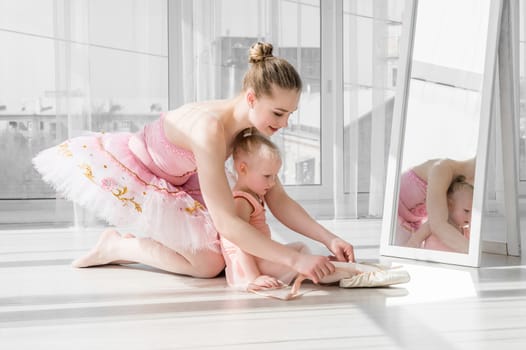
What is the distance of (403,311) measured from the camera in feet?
6.13

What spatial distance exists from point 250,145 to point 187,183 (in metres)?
0.36

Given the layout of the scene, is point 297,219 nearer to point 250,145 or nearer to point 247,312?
point 250,145

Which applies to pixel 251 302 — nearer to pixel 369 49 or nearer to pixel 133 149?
pixel 133 149

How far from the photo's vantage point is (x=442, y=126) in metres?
2.67

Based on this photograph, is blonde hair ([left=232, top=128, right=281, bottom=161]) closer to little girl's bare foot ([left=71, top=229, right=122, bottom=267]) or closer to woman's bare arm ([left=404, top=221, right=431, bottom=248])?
little girl's bare foot ([left=71, top=229, right=122, bottom=267])

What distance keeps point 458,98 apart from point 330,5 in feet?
5.92

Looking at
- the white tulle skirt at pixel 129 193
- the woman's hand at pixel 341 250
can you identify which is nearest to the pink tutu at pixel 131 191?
the white tulle skirt at pixel 129 193

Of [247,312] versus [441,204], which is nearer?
[247,312]

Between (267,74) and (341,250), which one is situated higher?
(267,74)

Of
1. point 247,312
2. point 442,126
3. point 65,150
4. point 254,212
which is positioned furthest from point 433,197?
point 65,150

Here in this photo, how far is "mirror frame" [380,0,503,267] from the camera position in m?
2.55

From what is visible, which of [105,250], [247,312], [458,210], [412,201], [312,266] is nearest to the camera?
[247,312]

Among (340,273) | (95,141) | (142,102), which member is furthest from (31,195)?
(340,273)

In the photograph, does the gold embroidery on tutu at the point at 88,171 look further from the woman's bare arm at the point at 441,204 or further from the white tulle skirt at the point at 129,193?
the woman's bare arm at the point at 441,204
